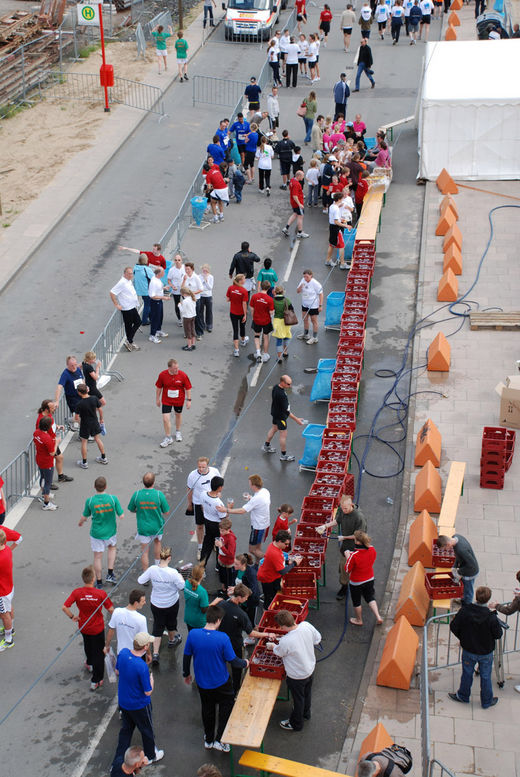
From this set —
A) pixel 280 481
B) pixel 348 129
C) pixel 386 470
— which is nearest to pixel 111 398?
pixel 280 481

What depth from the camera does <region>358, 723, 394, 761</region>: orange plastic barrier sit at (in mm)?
10617

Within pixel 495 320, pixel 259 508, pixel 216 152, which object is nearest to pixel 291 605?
pixel 259 508

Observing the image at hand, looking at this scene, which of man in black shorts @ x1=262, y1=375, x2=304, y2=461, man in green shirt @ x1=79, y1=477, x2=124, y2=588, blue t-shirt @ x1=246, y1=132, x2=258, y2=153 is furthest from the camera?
blue t-shirt @ x1=246, y1=132, x2=258, y2=153

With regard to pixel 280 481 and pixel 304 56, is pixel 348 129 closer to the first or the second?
pixel 304 56

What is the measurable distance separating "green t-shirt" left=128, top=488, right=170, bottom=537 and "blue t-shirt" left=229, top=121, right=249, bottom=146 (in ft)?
53.2

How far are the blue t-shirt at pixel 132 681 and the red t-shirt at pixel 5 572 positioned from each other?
2.57 metres

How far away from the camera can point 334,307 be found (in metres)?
20.6

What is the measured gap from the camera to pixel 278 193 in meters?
27.8

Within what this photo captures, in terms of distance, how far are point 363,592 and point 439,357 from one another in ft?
22.9

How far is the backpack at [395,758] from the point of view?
9.44m

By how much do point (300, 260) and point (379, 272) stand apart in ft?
6.21

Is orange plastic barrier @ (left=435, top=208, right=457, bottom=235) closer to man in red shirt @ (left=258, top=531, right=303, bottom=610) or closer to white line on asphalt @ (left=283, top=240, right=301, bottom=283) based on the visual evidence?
white line on asphalt @ (left=283, top=240, right=301, bottom=283)

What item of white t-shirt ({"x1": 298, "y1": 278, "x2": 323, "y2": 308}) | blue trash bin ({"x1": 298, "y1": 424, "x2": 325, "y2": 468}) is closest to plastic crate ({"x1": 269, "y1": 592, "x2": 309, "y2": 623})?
blue trash bin ({"x1": 298, "y1": 424, "x2": 325, "y2": 468})

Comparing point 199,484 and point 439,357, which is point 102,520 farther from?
point 439,357
